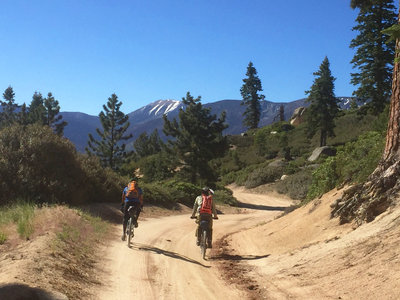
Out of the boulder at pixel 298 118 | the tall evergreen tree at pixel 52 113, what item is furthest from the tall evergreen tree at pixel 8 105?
the boulder at pixel 298 118

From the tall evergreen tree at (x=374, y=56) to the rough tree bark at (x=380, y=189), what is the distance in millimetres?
26754

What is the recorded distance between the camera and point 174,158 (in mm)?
35000

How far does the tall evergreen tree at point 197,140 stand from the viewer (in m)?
34.2

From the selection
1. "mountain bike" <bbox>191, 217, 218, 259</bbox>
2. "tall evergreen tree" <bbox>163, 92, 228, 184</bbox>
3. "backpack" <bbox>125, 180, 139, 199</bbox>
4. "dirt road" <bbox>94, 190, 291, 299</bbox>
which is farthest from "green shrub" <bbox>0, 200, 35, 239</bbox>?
"tall evergreen tree" <bbox>163, 92, 228, 184</bbox>

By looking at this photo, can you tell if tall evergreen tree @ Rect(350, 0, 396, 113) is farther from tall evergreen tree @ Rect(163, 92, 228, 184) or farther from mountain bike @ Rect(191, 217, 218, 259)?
mountain bike @ Rect(191, 217, 218, 259)

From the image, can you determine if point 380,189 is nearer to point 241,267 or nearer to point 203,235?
point 241,267

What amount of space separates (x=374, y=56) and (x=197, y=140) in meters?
18.7

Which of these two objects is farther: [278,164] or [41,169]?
[278,164]

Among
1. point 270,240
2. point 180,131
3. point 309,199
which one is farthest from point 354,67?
point 270,240

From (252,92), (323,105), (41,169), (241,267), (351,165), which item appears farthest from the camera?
(252,92)

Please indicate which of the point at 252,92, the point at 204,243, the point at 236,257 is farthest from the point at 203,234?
the point at 252,92

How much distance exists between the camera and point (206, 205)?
34.0 feet

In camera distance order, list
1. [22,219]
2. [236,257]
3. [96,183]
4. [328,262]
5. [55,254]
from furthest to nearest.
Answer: [96,183]
[22,219]
[236,257]
[55,254]
[328,262]

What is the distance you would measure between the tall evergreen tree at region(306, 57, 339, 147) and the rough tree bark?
4733 cm
